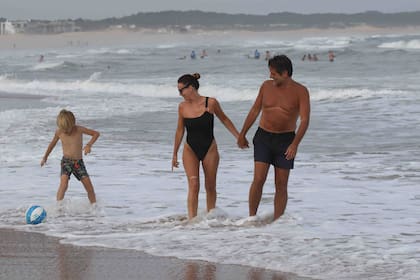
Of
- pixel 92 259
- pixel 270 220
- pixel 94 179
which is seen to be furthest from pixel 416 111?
pixel 92 259

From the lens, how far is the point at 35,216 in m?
8.36

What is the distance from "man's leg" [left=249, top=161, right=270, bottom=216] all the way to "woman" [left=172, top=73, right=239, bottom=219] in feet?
1.15

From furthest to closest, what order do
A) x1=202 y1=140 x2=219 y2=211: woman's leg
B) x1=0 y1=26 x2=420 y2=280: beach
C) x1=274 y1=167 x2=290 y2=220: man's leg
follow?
x1=202 y1=140 x2=219 y2=211: woman's leg → x1=274 y1=167 x2=290 y2=220: man's leg → x1=0 y1=26 x2=420 y2=280: beach

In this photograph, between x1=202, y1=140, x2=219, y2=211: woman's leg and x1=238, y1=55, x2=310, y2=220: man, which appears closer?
x1=238, y1=55, x2=310, y2=220: man

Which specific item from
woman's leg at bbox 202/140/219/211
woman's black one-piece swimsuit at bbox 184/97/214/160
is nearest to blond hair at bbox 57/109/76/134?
woman's black one-piece swimsuit at bbox 184/97/214/160

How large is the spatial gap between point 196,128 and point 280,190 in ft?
3.13

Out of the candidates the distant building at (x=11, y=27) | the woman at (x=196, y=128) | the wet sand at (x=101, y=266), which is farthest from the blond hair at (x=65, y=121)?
the distant building at (x=11, y=27)

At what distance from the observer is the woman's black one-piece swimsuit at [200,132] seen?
8.06 metres

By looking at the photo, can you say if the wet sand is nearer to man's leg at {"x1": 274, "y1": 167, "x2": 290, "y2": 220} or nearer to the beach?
the beach

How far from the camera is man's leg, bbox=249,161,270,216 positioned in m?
7.95

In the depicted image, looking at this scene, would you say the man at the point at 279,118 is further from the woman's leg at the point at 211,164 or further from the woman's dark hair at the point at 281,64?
the woman's leg at the point at 211,164

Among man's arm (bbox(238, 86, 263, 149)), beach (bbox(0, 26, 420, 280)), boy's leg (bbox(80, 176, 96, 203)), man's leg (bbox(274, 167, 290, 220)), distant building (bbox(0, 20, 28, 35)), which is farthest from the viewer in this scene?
distant building (bbox(0, 20, 28, 35))

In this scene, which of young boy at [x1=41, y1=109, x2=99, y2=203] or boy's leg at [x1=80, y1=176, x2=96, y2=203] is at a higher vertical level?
young boy at [x1=41, y1=109, x2=99, y2=203]

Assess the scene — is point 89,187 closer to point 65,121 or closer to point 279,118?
point 65,121
